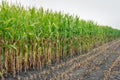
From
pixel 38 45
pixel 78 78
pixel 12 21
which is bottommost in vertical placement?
pixel 78 78

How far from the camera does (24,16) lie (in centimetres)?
1022

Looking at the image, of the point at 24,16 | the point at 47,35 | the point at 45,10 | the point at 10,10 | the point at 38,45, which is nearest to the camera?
the point at 10,10

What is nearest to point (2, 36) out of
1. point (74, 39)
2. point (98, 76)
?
point (98, 76)

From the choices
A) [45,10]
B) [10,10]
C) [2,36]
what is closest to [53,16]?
[45,10]

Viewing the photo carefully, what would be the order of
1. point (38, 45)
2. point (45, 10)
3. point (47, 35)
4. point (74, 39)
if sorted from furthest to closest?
point (74, 39), point (45, 10), point (47, 35), point (38, 45)

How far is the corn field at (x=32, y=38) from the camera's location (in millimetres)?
8906

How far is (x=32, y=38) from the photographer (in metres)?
10.6

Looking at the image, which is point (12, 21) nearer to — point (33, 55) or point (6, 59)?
point (6, 59)

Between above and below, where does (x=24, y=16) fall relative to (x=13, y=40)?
above

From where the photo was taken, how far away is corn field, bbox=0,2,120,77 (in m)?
8.91

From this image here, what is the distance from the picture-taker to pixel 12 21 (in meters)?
8.94

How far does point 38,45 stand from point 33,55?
65 centimetres

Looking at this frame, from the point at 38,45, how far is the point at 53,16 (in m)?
2.36

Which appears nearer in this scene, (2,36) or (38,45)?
(2,36)
